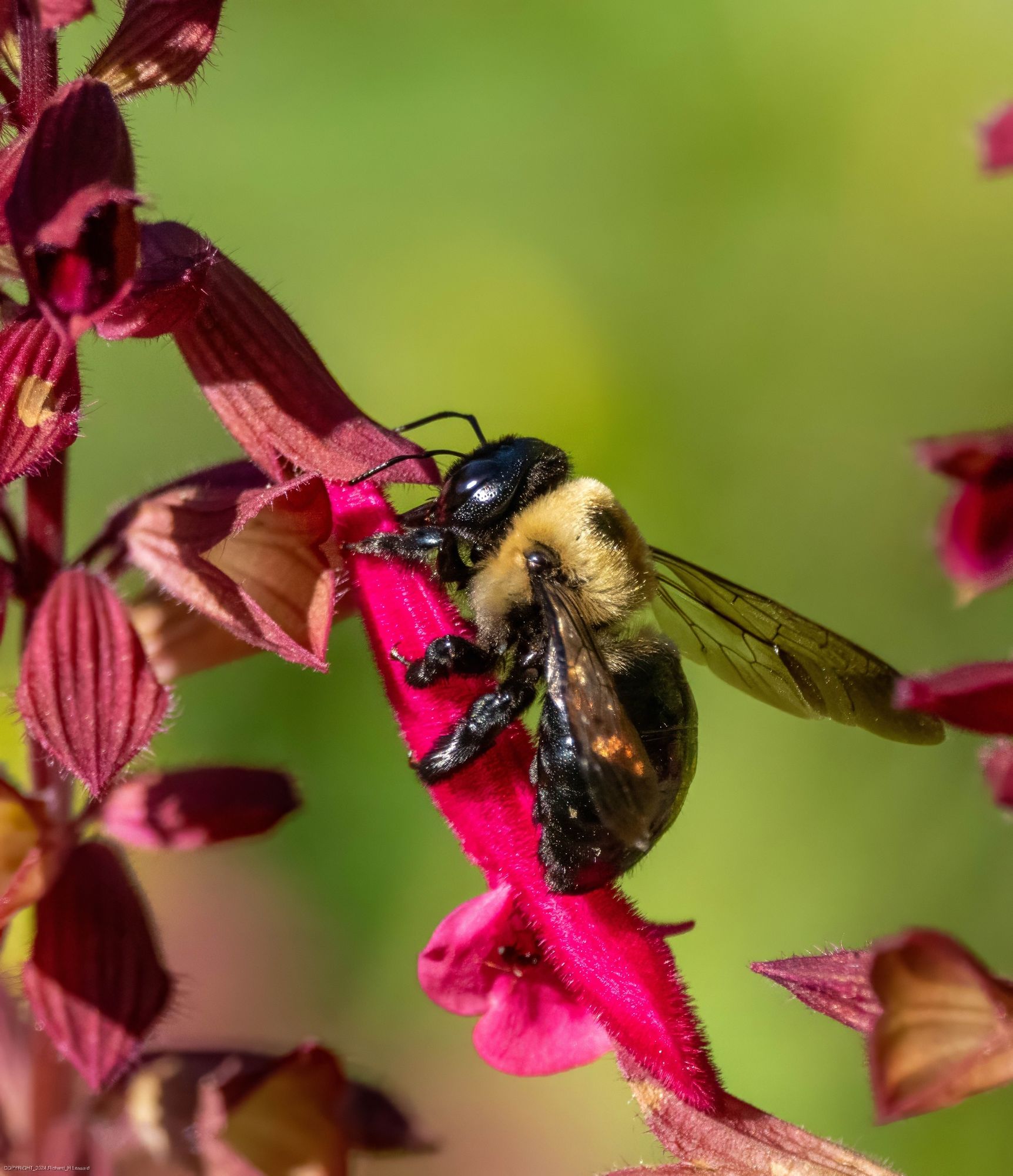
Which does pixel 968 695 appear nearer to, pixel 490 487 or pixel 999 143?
pixel 999 143

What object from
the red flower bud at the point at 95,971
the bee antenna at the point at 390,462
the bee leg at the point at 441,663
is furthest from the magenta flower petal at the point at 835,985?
the red flower bud at the point at 95,971

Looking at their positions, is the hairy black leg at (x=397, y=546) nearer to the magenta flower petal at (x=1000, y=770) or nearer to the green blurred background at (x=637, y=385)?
the magenta flower petal at (x=1000, y=770)

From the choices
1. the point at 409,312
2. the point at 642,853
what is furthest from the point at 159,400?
the point at 642,853

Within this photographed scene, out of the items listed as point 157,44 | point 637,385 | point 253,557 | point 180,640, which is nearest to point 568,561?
point 253,557

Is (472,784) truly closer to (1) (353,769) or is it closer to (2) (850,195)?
(1) (353,769)

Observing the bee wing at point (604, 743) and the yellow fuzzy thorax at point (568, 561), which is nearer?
the bee wing at point (604, 743)

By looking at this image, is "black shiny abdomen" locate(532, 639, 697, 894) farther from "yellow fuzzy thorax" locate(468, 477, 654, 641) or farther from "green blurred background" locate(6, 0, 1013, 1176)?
"green blurred background" locate(6, 0, 1013, 1176)

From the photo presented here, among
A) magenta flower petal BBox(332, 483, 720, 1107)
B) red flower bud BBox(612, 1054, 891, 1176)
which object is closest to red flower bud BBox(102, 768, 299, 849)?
magenta flower petal BBox(332, 483, 720, 1107)
